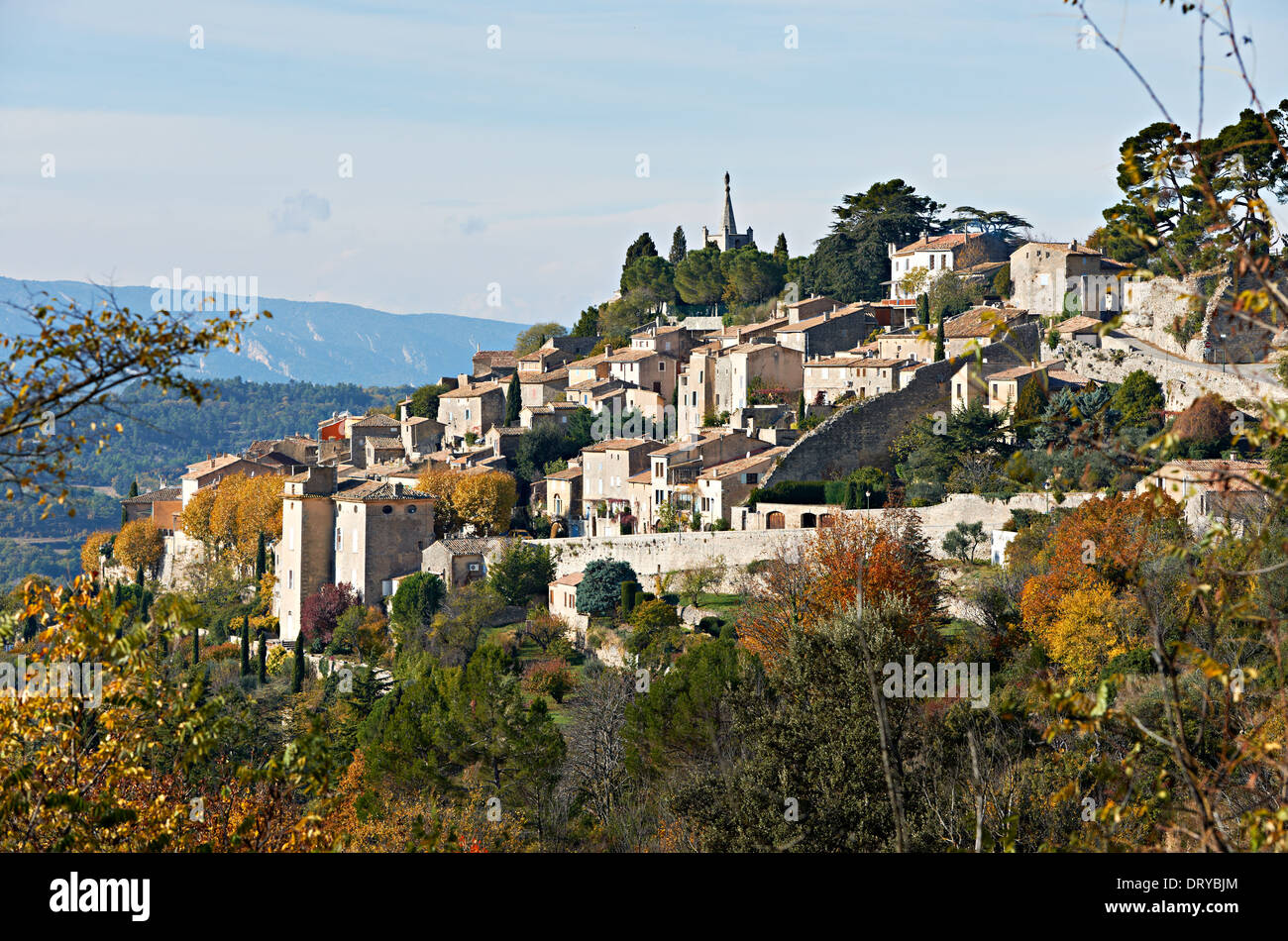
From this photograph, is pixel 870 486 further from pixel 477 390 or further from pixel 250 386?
pixel 250 386

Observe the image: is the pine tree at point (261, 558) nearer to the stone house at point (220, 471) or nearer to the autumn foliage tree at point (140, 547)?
the stone house at point (220, 471)

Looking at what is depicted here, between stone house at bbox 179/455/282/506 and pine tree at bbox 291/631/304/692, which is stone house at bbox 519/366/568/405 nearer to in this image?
stone house at bbox 179/455/282/506

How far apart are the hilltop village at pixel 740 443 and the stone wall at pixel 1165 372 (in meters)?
0.09

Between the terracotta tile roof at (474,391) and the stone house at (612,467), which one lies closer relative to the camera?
the stone house at (612,467)

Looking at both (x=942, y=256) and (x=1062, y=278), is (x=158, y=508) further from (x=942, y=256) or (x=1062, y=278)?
(x=1062, y=278)

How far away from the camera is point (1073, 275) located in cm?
4872

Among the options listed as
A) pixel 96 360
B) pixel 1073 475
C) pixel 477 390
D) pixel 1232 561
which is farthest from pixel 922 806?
pixel 477 390

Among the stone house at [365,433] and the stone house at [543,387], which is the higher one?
the stone house at [543,387]

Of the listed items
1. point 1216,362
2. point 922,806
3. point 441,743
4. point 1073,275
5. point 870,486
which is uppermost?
point 1073,275

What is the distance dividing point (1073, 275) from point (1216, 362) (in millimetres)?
9024

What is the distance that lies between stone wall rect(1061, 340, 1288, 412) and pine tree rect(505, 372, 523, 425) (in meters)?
22.2

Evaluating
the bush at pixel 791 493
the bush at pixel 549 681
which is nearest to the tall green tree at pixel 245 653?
the bush at pixel 549 681

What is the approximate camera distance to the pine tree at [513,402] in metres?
56.2

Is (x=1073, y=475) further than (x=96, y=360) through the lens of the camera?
Yes
